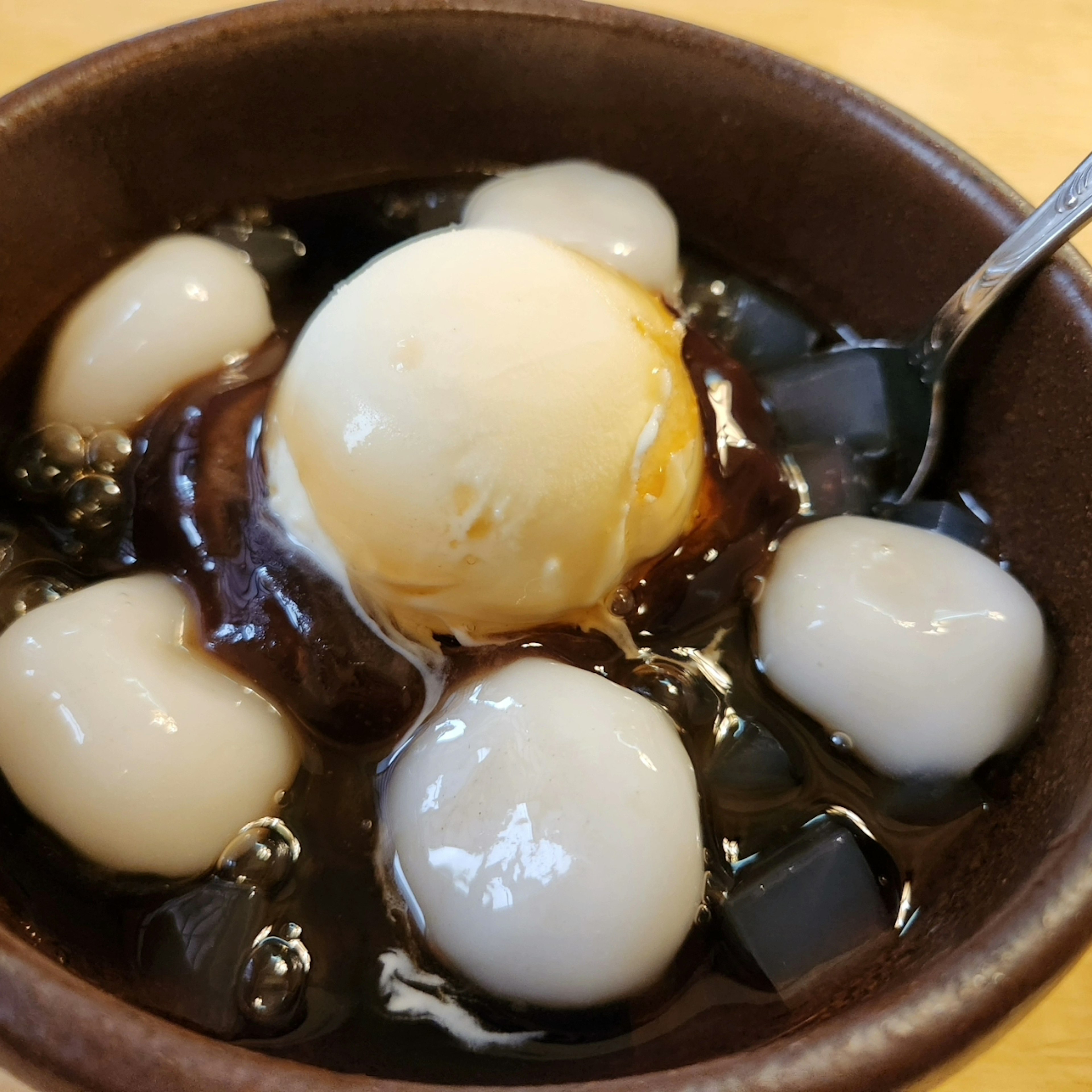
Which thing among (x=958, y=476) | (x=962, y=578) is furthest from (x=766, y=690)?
(x=958, y=476)

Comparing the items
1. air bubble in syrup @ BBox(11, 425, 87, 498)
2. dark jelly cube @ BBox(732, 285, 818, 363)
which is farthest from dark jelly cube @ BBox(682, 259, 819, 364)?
air bubble in syrup @ BBox(11, 425, 87, 498)

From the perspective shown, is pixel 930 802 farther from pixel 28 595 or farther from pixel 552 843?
pixel 28 595

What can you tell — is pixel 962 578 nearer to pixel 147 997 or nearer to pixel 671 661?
pixel 671 661

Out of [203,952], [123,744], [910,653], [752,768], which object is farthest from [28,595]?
[910,653]

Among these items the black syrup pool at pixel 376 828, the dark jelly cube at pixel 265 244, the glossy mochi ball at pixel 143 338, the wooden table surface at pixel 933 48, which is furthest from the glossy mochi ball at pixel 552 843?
the wooden table surface at pixel 933 48

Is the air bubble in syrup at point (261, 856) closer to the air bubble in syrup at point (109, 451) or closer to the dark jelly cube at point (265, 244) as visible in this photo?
the air bubble in syrup at point (109, 451)
